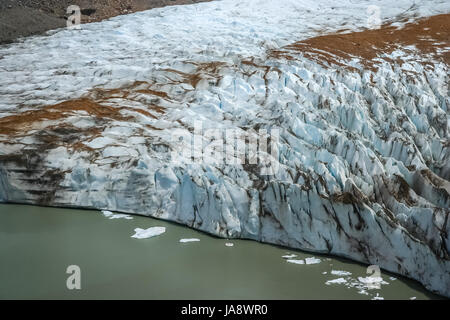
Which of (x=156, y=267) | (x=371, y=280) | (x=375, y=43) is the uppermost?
(x=375, y=43)

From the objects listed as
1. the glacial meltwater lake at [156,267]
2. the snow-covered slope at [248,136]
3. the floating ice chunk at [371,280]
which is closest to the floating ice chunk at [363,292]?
the glacial meltwater lake at [156,267]

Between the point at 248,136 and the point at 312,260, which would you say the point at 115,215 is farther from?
the point at 312,260

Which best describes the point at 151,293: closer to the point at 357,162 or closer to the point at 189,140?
the point at 189,140

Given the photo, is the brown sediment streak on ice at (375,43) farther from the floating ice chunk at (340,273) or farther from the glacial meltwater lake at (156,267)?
the floating ice chunk at (340,273)

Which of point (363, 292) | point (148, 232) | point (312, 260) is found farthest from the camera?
point (148, 232)

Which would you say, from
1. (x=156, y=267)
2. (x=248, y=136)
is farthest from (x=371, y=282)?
(x=248, y=136)

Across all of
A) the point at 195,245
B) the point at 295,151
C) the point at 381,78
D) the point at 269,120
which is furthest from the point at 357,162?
the point at 381,78
